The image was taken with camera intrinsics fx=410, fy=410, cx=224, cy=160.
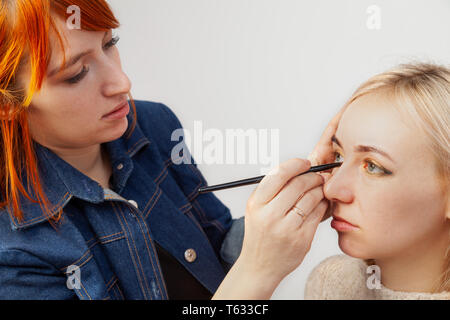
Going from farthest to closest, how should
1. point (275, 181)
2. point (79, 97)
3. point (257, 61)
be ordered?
point (257, 61) → point (79, 97) → point (275, 181)

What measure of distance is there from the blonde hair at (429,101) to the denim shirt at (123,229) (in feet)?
1.96

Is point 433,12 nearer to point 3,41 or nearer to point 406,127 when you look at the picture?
point 406,127

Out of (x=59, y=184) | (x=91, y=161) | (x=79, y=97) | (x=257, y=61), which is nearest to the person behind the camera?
(x=79, y=97)

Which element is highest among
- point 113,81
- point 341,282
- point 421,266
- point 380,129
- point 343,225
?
point 113,81

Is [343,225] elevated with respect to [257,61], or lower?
lower

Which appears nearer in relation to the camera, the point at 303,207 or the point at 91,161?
the point at 303,207

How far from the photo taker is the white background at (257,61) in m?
1.56

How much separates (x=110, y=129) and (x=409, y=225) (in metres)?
0.73

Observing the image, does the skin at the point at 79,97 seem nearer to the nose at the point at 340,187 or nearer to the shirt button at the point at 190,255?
the shirt button at the point at 190,255

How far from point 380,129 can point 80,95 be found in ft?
2.22

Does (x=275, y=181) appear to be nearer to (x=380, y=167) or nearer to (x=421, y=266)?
(x=380, y=167)

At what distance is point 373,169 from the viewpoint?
931 millimetres

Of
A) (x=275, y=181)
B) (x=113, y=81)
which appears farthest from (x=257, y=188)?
(x=113, y=81)
